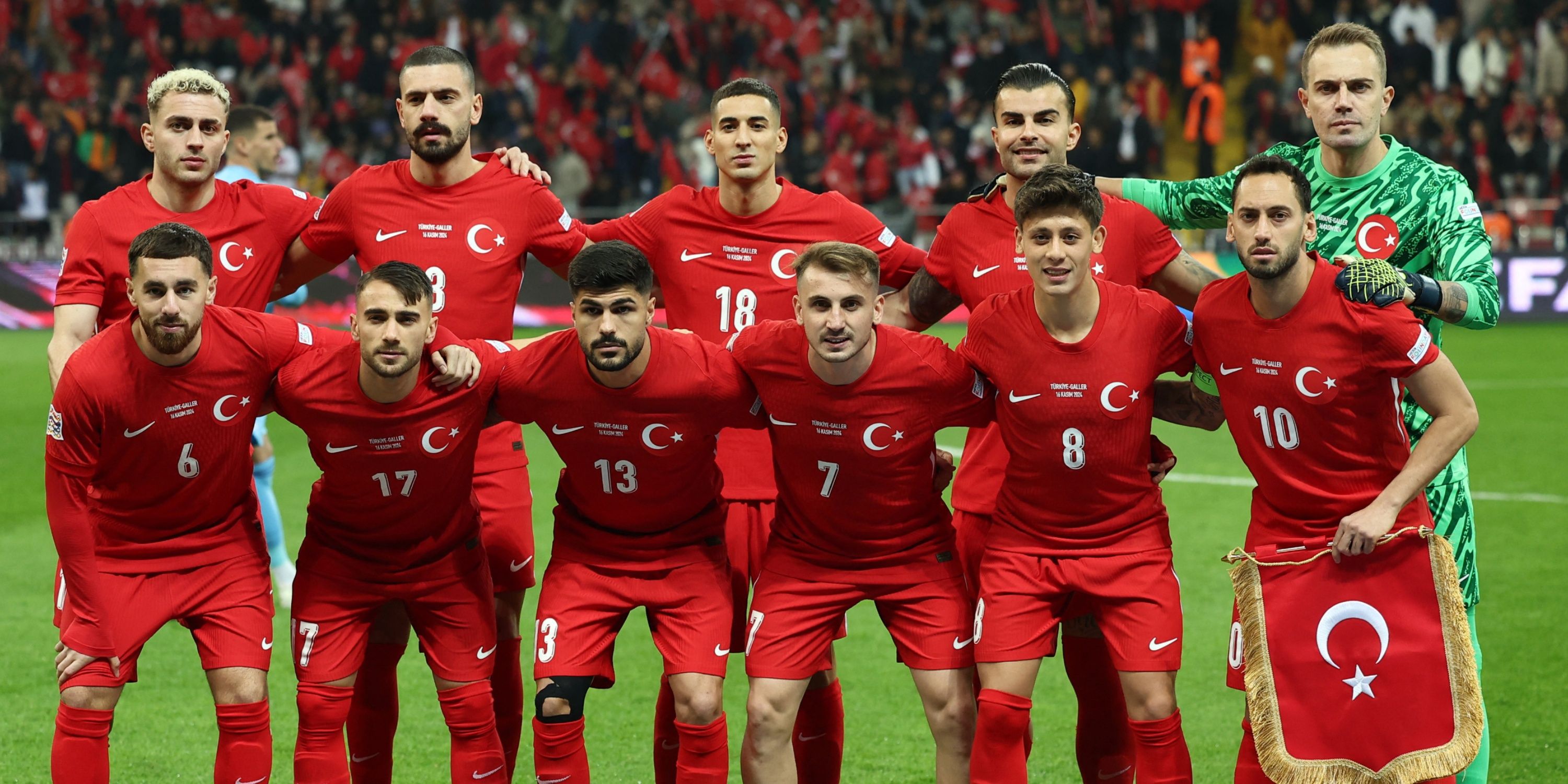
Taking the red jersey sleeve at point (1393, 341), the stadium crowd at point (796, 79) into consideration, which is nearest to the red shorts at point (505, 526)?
the red jersey sleeve at point (1393, 341)

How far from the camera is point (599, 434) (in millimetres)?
5383

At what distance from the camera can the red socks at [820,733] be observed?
231 inches

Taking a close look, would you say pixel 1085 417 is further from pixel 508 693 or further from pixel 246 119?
pixel 246 119

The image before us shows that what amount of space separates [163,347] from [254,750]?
4.48 feet

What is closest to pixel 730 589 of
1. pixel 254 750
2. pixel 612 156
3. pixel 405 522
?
pixel 405 522

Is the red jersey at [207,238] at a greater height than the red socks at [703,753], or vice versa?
the red jersey at [207,238]

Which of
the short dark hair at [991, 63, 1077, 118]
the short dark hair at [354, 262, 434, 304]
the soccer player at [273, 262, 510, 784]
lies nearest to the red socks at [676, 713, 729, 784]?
the soccer player at [273, 262, 510, 784]

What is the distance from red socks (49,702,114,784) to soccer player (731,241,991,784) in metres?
2.13

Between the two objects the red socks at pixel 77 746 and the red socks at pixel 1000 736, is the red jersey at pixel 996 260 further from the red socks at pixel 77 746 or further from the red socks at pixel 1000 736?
the red socks at pixel 77 746

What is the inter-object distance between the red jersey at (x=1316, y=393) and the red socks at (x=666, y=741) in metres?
2.25

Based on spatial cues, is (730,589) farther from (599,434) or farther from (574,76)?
(574,76)

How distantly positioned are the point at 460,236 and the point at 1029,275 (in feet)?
7.12

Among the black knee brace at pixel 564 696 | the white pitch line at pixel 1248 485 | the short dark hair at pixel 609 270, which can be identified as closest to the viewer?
the short dark hair at pixel 609 270

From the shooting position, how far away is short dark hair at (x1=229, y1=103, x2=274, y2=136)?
9.41 metres
